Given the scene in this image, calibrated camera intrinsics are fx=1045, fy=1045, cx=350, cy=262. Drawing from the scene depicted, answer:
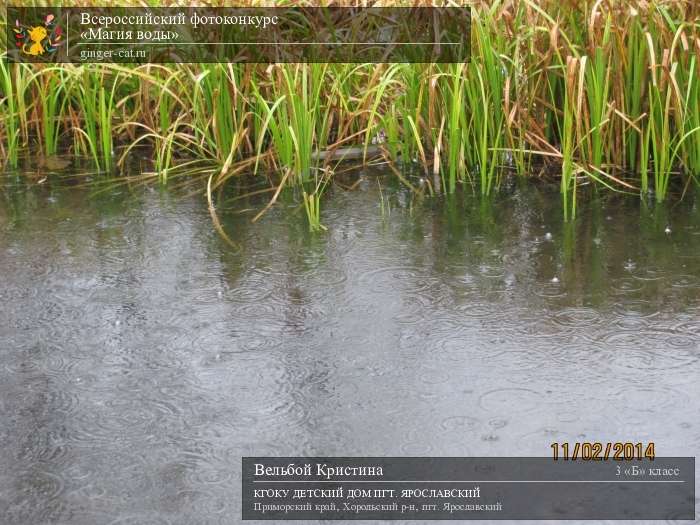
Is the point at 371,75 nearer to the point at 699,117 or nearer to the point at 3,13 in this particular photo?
the point at 699,117

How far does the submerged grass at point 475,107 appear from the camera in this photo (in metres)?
4.34

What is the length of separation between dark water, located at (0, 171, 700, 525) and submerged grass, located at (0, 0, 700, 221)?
0.97 ft

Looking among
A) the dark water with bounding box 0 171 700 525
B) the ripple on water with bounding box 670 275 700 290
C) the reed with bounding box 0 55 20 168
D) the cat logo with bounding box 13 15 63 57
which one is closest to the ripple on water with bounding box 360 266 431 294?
the dark water with bounding box 0 171 700 525

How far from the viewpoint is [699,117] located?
14.1 ft

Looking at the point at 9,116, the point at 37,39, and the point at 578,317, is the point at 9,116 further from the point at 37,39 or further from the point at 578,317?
the point at 578,317

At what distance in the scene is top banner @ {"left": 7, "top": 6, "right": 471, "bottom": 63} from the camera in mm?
4770

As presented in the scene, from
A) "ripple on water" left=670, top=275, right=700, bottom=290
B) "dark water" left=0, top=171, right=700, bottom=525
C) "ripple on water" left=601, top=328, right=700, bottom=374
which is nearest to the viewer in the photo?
"dark water" left=0, top=171, right=700, bottom=525

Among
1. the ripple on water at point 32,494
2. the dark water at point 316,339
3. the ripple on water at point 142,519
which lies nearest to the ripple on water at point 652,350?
the dark water at point 316,339

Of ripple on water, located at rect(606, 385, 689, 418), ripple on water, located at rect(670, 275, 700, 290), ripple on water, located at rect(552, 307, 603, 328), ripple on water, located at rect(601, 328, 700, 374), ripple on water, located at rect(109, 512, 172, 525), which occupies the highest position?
ripple on water, located at rect(670, 275, 700, 290)

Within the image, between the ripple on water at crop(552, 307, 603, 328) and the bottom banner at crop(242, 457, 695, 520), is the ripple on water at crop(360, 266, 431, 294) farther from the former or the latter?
the bottom banner at crop(242, 457, 695, 520)

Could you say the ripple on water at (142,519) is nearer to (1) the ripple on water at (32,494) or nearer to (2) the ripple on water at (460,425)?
(1) the ripple on water at (32,494)

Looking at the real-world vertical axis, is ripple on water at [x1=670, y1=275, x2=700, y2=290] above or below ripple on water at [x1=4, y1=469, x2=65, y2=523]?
above

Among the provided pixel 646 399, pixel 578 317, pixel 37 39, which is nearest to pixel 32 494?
pixel 646 399

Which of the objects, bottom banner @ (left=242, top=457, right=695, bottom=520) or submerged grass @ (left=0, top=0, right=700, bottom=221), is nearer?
bottom banner @ (left=242, top=457, right=695, bottom=520)
